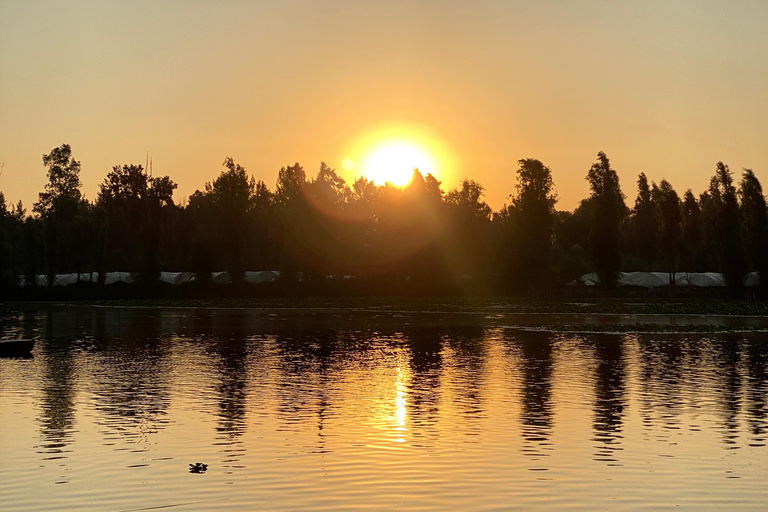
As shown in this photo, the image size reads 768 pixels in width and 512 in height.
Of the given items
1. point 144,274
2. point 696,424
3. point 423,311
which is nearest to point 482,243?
point 423,311

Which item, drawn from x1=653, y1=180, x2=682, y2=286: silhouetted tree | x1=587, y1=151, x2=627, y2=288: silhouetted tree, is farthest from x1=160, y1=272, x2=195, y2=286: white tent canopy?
x1=653, y1=180, x2=682, y2=286: silhouetted tree

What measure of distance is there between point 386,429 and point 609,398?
9085mm

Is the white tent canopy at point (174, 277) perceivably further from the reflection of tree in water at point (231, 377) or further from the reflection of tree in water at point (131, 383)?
the reflection of tree in water at point (131, 383)

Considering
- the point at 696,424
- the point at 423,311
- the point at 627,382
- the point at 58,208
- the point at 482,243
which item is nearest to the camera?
the point at 696,424

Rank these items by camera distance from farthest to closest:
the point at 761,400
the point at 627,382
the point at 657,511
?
the point at 627,382 → the point at 761,400 → the point at 657,511

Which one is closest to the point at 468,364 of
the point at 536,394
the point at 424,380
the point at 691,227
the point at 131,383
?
the point at 424,380

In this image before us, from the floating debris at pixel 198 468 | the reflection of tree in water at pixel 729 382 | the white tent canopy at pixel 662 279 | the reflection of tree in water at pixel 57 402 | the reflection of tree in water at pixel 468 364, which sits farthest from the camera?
the white tent canopy at pixel 662 279

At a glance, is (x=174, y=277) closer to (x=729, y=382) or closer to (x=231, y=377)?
(x=231, y=377)

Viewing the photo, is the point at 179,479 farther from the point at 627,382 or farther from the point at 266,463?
the point at 627,382

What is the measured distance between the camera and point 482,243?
5022 inches

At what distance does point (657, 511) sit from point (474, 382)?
18.2 metres

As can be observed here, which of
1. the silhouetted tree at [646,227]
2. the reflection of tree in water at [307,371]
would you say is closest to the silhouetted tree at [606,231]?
the silhouetted tree at [646,227]

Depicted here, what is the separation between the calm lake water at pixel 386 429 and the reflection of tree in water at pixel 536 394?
3.9 inches

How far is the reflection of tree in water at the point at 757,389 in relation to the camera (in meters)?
22.1
